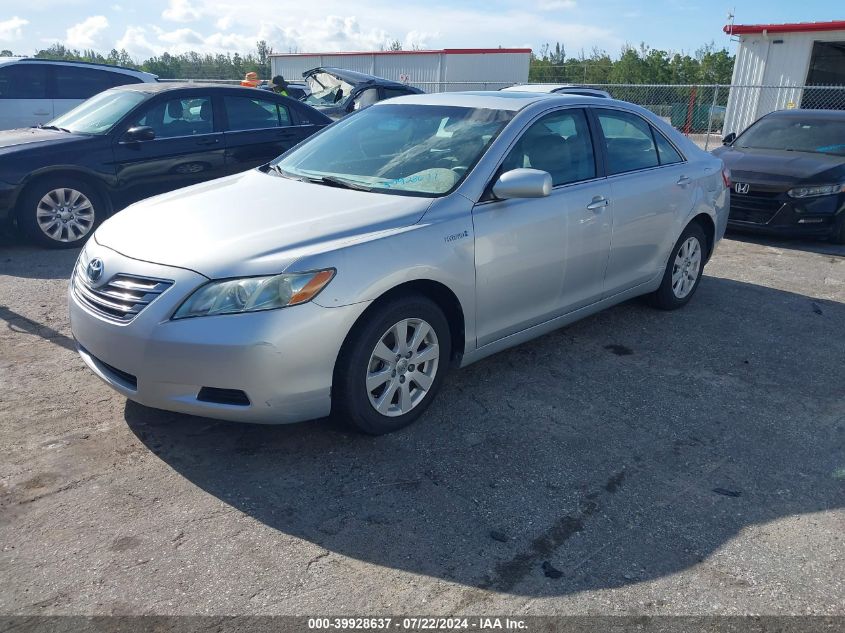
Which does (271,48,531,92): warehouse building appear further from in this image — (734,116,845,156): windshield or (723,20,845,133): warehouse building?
(734,116,845,156): windshield

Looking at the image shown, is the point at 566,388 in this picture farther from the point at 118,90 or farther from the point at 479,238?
the point at 118,90

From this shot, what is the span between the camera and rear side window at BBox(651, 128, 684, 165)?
220 inches

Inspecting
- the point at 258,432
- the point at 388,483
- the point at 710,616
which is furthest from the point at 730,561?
the point at 258,432

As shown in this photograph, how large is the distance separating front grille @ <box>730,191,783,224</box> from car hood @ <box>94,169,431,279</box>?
20.9ft

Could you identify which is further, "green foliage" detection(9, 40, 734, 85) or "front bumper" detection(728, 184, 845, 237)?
"green foliage" detection(9, 40, 734, 85)

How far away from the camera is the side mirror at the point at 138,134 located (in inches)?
298

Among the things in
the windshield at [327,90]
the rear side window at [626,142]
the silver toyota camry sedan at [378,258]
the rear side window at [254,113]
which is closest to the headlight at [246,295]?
the silver toyota camry sedan at [378,258]

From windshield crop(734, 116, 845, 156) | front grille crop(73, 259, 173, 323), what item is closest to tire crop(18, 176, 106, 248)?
front grille crop(73, 259, 173, 323)

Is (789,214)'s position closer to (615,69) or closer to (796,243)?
(796,243)

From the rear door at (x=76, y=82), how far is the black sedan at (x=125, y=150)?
305cm

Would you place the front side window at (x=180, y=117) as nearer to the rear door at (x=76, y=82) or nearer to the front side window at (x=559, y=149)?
the rear door at (x=76, y=82)

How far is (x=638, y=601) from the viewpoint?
267 cm

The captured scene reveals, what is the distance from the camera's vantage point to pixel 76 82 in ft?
36.2

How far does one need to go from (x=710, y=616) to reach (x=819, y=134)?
351 inches
